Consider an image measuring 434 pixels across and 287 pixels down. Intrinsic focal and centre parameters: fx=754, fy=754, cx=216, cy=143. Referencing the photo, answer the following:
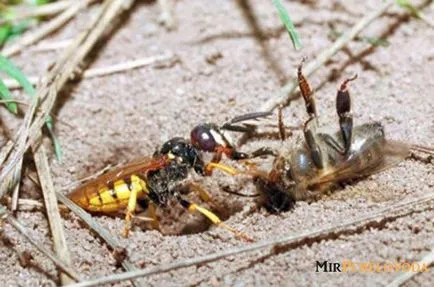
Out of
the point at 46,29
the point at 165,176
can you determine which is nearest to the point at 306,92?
the point at 165,176

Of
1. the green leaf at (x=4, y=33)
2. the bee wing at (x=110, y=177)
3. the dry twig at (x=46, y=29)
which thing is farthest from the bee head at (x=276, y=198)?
the green leaf at (x=4, y=33)

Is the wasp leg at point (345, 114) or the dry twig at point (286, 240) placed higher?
the wasp leg at point (345, 114)

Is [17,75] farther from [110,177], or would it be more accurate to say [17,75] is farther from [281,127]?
[281,127]

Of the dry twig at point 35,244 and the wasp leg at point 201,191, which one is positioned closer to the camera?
the dry twig at point 35,244

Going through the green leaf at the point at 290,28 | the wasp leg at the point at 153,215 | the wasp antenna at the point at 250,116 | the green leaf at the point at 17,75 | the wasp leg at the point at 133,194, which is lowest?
the wasp leg at the point at 153,215

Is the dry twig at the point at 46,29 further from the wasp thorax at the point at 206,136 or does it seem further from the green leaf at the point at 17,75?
the wasp thorax at the point at 206,136

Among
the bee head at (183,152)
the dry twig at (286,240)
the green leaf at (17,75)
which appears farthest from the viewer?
the green leaf at (17,75)
